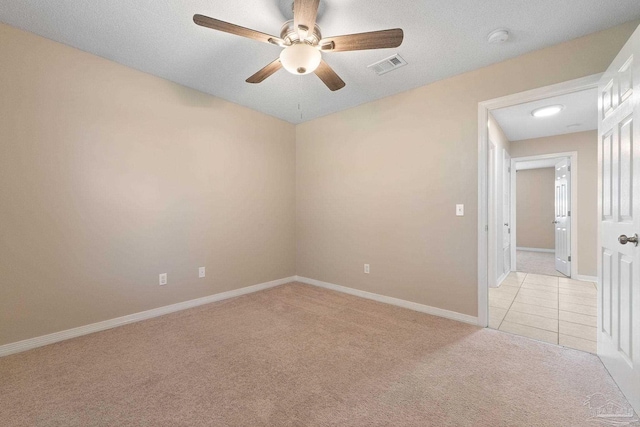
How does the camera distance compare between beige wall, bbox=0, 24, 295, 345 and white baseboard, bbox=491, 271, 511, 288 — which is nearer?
beige wall, bbox=0, 24, 295, 345

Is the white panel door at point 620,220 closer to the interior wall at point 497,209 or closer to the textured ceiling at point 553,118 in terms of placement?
the textured ceiling at point 553,118

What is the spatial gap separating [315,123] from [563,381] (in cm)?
377

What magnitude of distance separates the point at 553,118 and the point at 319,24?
3.77 metres

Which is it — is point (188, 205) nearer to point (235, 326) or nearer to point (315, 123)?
point (235, 326)

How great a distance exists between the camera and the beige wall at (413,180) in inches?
95.5

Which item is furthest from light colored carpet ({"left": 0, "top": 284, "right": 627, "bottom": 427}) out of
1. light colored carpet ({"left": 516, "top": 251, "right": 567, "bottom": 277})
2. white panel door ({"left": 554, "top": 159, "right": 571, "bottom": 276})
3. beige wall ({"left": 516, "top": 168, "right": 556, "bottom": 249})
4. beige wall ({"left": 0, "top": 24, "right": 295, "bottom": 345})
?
beige wall ({"left": 516, "top": 168, "right": 556, "bottom": 249})

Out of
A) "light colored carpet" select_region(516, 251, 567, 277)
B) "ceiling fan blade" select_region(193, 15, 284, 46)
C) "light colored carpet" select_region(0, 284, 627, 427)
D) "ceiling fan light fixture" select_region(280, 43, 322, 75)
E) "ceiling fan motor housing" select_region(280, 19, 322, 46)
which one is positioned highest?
"ceiling fan motor housing" select_region(280, 19, 322, 46)

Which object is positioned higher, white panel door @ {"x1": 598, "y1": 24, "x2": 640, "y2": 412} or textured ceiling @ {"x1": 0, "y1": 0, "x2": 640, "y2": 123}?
textured ceiling @ {"x1": 0, "y1": 0, "x2": 640, "y2": 123}

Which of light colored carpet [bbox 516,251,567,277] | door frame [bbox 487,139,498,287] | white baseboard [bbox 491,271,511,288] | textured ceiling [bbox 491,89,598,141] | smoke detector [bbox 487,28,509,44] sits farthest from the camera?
light colored carpet [bbox 516,251,567,277]

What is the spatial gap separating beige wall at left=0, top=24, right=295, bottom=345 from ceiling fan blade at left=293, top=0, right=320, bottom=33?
6.55ft

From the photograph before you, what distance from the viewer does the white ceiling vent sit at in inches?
96.3

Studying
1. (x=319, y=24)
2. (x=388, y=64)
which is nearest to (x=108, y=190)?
(x=319, y=24)

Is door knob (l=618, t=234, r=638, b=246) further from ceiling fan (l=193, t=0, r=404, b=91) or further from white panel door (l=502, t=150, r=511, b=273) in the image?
white panel door (l=502, t=150, r=511, b=273)

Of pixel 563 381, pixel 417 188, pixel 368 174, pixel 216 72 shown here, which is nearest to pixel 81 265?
pixel 216 72
